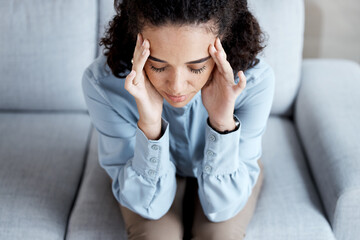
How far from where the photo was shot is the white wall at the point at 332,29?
1.98 metres

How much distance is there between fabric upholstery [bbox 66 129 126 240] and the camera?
3.67 feet

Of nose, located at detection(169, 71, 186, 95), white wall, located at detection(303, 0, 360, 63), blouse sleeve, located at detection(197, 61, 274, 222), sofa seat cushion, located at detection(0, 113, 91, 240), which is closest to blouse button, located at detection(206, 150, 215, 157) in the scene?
blouse sleeve, located at detection(197, 61, 274, 222)

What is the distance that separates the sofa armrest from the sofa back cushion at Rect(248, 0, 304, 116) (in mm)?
84

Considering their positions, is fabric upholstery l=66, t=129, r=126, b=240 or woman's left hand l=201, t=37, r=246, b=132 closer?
woman's left hand l=201, t=37, r=246, b=132

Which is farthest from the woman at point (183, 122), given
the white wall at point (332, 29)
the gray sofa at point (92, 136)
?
the white wall at point (332, 29)

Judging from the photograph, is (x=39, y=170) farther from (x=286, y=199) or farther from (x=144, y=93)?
(x=286, y=199)

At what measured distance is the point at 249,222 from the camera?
3.76 feet

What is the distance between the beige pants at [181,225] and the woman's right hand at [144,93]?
248 millimetres

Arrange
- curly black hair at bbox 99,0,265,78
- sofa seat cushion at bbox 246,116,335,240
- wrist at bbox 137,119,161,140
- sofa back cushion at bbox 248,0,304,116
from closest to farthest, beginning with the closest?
curly black hair at bbox 99,0,265,78, wrist at bbox 137,119,161,140, sofa seat cushion at bbox 246,116,335,240, sofa back cushion at bbox 248,0,304,116

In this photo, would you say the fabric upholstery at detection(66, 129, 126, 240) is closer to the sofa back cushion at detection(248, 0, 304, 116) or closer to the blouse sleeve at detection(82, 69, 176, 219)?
the blouse sleeve at detection(82, 69, 176, 219)

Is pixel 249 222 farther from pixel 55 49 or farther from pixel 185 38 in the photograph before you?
pixel 55 49

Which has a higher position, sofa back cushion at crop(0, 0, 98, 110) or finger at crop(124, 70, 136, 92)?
finger at crop(124, 70, 136, 92)

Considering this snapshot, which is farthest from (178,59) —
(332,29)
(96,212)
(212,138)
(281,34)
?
(332,29)

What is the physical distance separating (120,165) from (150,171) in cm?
14
